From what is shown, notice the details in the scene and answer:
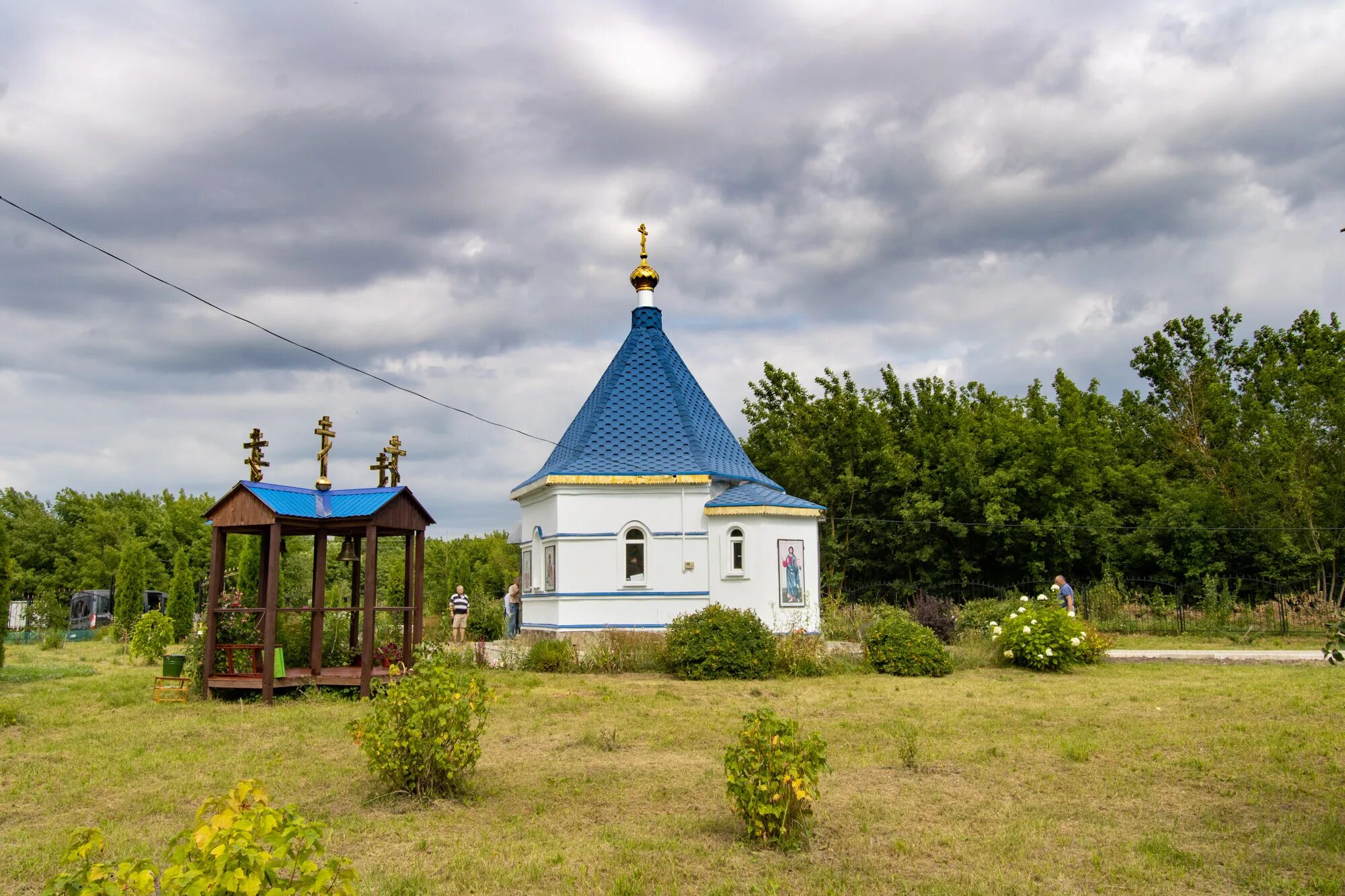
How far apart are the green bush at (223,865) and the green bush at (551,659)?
40.8 ft

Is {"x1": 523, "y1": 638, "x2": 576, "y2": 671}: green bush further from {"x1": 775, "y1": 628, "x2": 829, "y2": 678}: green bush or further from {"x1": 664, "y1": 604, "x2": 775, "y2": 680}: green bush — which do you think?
{"x1": 775, "y1": 628, "x2": 829, "y2": 678}: green bush

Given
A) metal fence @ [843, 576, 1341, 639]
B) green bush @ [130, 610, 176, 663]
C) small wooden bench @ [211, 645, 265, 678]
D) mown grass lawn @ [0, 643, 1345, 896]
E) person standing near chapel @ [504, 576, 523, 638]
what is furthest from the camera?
metal fence @ [843, 576, 1341, 639]

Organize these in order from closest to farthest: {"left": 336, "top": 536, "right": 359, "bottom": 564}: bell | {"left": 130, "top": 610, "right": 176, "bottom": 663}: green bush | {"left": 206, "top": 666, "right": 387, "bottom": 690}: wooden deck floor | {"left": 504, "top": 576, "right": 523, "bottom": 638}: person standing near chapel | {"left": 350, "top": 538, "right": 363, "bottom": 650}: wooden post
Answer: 1. {"left": 206, "top": 666, "right": 387, "bottom": 690}: wooden deck floor
2. {"left": 336, "top": 536, "right": 359, "bottom": 564}: bell
3. {"left": 350, "top": 538, "right": 363, "bottom": 650}: wooden post
4. {"left": 130, "top": 610, "right": 176, "bottom": 663}: green bush
5. {"left": 504, "top": 576, "right": 523, "bottom": 638}: person standing near chapel

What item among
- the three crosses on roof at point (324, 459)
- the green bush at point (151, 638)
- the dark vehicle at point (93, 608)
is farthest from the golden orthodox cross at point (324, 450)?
the dark vehicle at point (93, 608)

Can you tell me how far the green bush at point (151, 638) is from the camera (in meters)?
19.0

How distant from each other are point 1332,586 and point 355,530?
2478 centimetres

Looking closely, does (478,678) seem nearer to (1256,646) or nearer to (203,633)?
(203,633)

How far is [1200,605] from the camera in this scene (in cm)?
2383

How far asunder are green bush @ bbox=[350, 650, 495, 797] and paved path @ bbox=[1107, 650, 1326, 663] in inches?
542

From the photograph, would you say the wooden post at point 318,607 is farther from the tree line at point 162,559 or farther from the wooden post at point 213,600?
the tree line at point 162,559

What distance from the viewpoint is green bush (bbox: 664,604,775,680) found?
47.9ft

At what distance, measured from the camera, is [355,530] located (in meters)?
13.4

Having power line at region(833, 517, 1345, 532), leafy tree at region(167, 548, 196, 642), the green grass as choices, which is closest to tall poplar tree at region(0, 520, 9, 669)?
leafy tree at region(167, 548, 196, 642)

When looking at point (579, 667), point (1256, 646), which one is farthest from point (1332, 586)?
point (579, 667)
